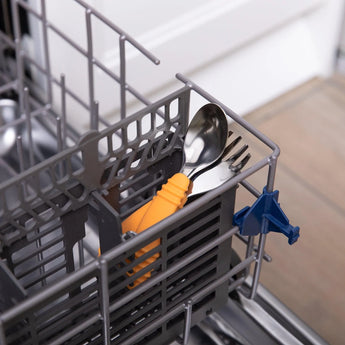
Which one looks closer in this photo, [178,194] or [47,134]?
[178,194]

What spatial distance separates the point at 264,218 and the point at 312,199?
0.68 metres

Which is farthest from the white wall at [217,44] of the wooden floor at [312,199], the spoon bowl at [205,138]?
the spoon bowl at [205,138]

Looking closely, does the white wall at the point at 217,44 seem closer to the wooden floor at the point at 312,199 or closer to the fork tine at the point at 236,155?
the wooden floor at the point at 312,199

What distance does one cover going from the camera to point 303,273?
44.0 inches

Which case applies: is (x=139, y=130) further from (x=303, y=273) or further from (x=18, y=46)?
(x=303, y=273)

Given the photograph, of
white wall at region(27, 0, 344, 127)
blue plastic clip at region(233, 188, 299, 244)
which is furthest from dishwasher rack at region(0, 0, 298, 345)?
white wall at region(27, 0, 344, 127)

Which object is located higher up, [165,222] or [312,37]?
[165,222]

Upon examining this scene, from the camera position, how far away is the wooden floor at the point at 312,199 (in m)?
1.08

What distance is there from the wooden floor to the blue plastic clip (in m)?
0.53

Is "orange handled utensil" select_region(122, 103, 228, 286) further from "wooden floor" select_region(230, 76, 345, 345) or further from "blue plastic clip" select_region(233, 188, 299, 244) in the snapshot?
"wooden floor" select_region(230, 76, 345, 345)

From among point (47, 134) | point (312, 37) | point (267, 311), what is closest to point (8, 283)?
point (267, 311)

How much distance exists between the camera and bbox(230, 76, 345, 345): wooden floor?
1084 millimetres

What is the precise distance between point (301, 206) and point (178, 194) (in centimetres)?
69

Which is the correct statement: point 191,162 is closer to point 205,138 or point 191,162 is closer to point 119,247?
point 205,138
